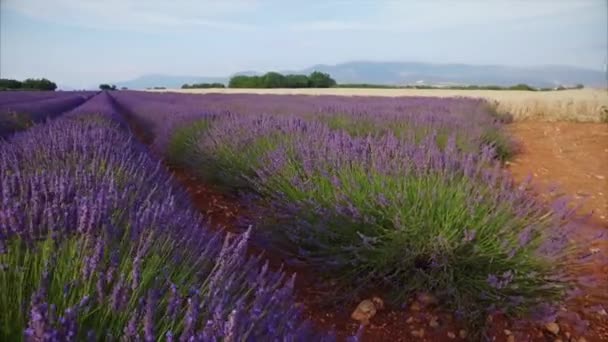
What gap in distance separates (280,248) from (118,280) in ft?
4.95

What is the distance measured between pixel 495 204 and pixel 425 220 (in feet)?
1.04

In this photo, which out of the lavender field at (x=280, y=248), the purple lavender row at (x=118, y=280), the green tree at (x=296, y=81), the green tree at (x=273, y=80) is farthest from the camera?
Answer: the green tree at (x=296, y=81)

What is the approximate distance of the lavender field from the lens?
3.04 ft

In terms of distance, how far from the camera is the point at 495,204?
2.11m

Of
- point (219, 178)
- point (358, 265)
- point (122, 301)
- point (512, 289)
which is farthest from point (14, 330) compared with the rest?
point (219, 178)

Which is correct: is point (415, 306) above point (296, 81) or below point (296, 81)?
below

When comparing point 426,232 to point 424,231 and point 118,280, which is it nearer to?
point 424,231

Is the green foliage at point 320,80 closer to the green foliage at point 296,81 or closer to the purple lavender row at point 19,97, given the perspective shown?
the green foliage at point 296,81

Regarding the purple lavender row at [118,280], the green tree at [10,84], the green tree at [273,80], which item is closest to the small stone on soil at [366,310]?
the purple lavender row at [118,280]

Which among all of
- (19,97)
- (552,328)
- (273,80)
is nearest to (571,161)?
(552,328)

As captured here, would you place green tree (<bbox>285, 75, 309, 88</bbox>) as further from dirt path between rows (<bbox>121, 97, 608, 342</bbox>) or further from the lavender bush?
dirt path between rows (<bbox>121, 97, 608, 342</bbox>)

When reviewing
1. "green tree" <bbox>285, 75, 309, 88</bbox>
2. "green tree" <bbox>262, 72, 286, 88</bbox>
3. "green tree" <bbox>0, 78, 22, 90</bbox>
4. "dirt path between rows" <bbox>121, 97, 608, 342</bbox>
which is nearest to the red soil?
"dirt path between rows" <bbox>121, 97, 608, 342</bbox>

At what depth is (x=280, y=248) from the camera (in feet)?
8.19

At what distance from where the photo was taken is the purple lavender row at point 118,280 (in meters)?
0.82
